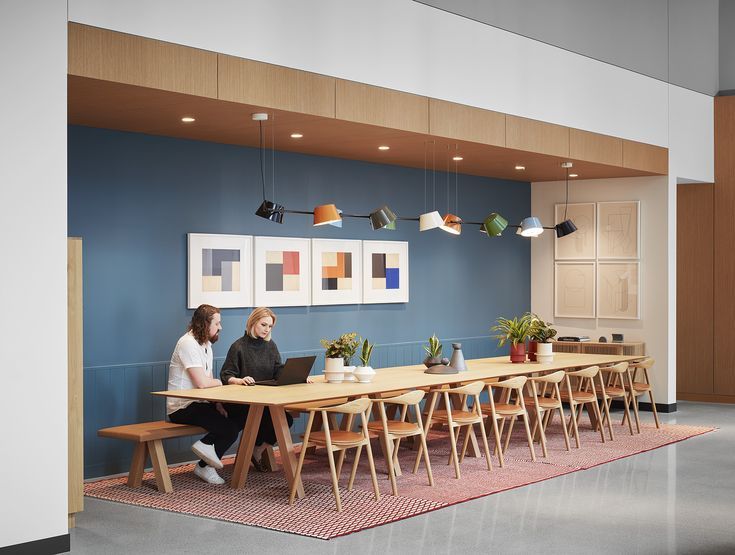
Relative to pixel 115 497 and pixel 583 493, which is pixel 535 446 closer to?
pixel 583 493

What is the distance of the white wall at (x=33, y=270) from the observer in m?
5.43

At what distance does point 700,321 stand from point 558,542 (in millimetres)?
7601

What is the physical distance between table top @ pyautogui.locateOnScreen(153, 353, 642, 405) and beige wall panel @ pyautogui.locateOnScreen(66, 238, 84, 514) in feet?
3.83

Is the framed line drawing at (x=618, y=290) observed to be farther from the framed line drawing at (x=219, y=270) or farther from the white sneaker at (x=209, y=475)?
the white sneaker at (x=209, y=475)

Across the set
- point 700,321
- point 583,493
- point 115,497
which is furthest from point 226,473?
point 700,321

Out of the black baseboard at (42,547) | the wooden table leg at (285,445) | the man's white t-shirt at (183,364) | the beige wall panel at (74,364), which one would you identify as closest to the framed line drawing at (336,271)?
the man's white t-shirt at (183,364)

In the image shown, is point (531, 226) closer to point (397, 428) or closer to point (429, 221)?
point (429, 221)

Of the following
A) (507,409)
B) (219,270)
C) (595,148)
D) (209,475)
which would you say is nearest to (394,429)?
(209,475)

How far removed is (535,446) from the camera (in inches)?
369

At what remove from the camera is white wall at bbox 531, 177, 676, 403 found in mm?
11859

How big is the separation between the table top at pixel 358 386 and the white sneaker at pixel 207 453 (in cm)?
42

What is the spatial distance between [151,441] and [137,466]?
0.99 feet

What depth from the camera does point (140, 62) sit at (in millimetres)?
6258

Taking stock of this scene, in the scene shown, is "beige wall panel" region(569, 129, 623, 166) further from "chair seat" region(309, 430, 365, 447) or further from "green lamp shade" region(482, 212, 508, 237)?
"chair seat" region(309, 430, 365, 447)
